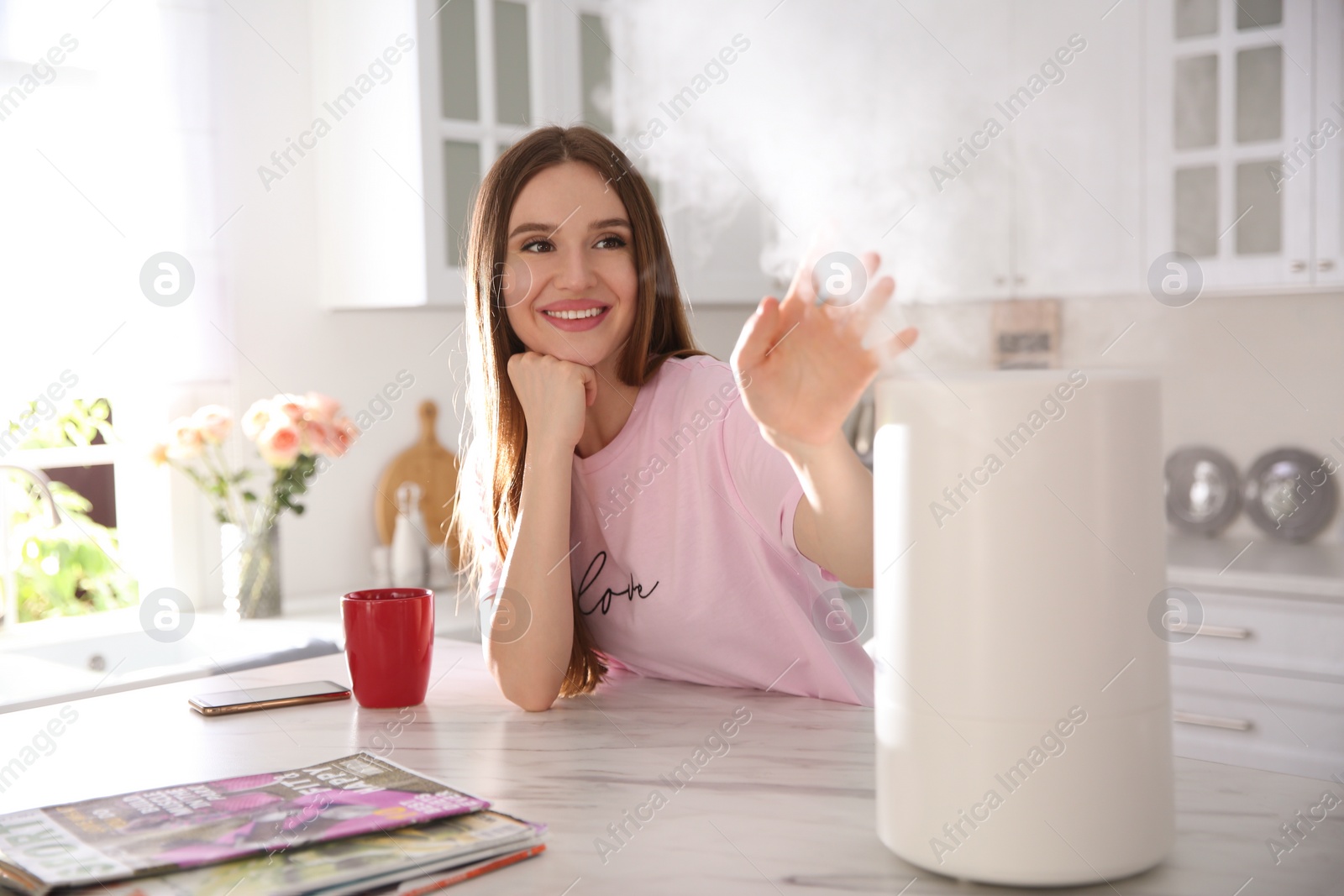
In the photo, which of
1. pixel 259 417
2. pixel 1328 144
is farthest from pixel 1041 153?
pixel 259 417

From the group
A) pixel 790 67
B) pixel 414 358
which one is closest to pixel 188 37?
pixel 414 358

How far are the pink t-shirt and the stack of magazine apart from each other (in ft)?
1.71

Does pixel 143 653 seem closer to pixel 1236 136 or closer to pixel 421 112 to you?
pixel 421 112

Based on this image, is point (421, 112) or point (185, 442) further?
point (421, 112)

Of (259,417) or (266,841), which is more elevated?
(259,417)

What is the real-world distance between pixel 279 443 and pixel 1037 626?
190 cm

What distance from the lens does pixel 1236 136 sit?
98.3 inches

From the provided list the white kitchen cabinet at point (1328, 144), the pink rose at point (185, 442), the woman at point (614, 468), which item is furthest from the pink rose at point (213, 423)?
the white kitchen cabinet at point (1328, 144)

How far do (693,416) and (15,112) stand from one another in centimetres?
169

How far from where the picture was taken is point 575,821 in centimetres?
72

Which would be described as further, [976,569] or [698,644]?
[698,644]

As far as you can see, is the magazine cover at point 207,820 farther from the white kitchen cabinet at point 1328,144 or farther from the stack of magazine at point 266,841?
the white kitchen cabinet at point 1328,144

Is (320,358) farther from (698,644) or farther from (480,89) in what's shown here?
(698,644)

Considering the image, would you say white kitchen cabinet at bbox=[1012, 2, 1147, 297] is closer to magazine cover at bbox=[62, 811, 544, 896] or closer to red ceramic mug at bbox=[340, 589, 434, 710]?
red ceramic mug at bbox=[340, 589, 434, 710]
